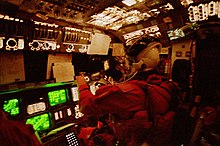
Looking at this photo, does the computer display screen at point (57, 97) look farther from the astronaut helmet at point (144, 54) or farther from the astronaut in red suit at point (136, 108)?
the astronaut helmet at point (144, 54)

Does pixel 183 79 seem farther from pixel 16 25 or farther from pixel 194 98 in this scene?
pixel 16 25

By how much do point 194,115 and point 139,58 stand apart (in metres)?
1.08

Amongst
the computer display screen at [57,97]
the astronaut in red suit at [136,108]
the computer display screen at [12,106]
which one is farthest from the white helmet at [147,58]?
the computer display screen at [12,106]

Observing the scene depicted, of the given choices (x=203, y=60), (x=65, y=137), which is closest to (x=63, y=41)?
(x=65, y=137)

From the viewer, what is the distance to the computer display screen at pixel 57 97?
2.42m

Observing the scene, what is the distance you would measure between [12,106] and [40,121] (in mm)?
386

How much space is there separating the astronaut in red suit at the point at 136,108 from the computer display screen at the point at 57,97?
582mm

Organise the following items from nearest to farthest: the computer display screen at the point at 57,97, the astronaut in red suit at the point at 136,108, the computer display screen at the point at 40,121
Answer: the astronaut in red suit at the point at 136,108
the computer display screen at the point at 40,121
the computer display screen at the point at 57,97

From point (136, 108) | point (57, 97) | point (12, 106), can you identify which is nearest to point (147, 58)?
point (136, 108)

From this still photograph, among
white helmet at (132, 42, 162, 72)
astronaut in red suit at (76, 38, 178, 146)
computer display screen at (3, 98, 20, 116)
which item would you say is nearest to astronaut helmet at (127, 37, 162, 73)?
white helmet at (132, 42, 162, 72)

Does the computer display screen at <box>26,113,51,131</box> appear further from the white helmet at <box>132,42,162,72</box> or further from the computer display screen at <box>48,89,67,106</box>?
the white helmet at <box>132,42,162,72</box>

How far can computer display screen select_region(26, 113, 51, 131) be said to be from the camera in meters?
2.15

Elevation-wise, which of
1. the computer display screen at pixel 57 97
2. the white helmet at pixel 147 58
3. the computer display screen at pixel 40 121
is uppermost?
the white helmet at pixel 147 58

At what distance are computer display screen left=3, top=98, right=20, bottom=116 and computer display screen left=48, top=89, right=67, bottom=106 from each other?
1.40ft
